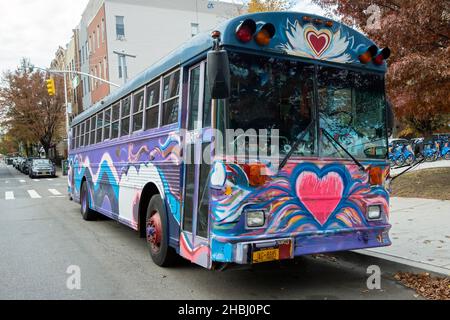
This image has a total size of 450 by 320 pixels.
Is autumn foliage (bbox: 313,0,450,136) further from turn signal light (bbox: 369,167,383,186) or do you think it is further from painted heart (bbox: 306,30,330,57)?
painted heart (bbox: 306,30,330,57)

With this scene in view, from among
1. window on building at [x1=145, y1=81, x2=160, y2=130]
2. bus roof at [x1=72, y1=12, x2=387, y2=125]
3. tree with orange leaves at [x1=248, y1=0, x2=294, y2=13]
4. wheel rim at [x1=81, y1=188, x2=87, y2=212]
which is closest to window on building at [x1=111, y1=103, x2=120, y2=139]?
window on building at [x1=145, y1=81, x2=160, y2=130]

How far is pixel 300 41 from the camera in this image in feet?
16.1

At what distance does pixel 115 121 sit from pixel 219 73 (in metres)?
4.63

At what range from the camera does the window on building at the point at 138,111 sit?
6873 mm

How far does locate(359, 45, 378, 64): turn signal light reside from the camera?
5355 mm

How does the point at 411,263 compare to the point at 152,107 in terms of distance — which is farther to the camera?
the point at 152,107

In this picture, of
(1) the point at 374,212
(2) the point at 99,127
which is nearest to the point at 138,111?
(2) the point at 99,127

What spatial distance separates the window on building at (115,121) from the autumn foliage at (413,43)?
20.8 ft

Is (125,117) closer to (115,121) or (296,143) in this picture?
(115,121)

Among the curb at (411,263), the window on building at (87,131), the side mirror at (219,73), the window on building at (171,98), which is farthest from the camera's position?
the window on building at (87,131)

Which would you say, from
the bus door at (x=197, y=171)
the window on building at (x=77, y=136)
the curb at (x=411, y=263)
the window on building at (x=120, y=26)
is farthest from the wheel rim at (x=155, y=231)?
the window on building at (x=120, y=26)

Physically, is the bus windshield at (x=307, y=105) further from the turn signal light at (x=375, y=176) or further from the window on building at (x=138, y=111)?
the window on building at (x=138, y=111)
